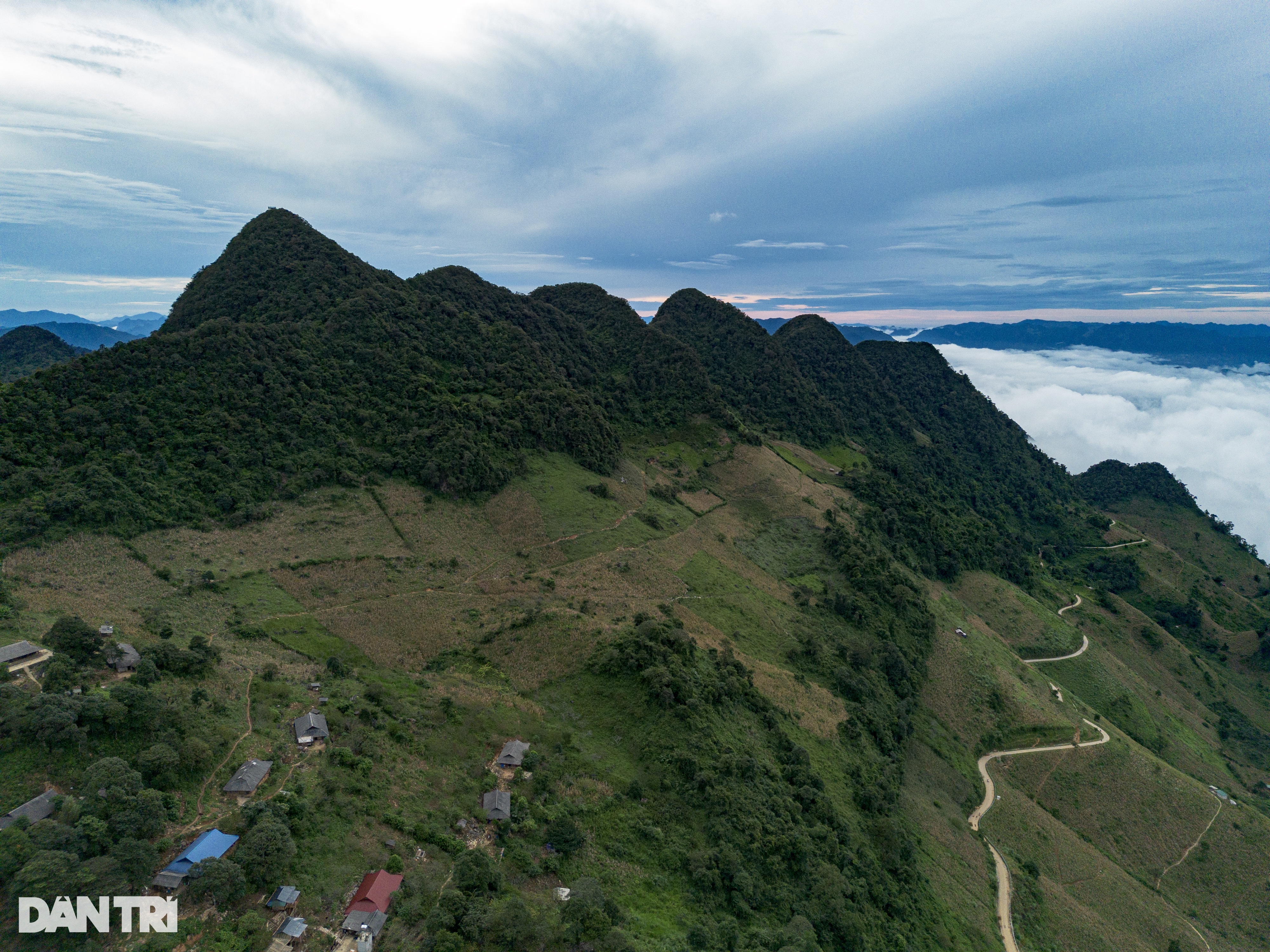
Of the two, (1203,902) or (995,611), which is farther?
(995,611)

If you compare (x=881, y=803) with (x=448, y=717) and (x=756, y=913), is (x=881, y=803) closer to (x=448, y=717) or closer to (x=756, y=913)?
(x=756, y=913)

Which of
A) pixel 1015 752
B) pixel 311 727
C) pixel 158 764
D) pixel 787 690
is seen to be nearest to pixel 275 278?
pixel 311 727

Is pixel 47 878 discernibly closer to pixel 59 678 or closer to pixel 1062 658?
pixel 59 678

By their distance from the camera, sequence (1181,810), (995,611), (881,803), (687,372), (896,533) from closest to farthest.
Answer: (881,803) < (1181,810) < (995,611) < (896,533) < (687,372)

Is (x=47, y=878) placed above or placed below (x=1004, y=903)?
above

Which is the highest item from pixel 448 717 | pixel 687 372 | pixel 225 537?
pixel 687 372

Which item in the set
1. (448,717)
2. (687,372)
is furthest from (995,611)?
(448,717)

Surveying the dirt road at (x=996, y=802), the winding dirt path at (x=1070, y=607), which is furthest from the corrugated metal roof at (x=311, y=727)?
the winding dirt path at (x=1070, y=607)
